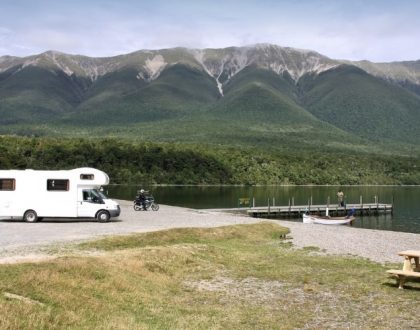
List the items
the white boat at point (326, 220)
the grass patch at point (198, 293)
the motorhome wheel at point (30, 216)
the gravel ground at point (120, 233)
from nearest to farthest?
the grass patch at point (198, 293) < the gravel ground at point (120, 233) < the motorhome wheel at point (30, 216) < the white boat at point (326, 220)

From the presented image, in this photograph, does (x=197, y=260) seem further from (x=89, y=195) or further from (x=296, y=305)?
(x=89, y=195)

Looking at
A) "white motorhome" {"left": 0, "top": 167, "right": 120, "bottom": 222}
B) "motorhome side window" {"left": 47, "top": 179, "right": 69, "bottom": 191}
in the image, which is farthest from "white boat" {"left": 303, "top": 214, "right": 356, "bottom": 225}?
"motorhome side window" {"left": 47, "top": 179, "right": 69, "bottom": 191}

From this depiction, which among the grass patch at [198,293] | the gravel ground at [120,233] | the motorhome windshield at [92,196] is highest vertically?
the motorhome windshield at [92,196]

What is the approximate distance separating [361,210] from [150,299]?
74.5 meters

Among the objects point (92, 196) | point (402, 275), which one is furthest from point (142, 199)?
point (402, 275)

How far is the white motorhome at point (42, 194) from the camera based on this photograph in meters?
40.5

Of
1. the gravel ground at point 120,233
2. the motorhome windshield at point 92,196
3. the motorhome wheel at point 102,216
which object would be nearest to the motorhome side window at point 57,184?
the motorhome windshield at point 92,196

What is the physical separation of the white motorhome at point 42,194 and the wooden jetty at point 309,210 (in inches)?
1258

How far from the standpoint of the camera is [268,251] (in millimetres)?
28828

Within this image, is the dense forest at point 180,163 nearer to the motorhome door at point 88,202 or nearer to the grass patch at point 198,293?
the motorhome door at point 88,202

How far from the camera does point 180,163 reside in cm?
16350

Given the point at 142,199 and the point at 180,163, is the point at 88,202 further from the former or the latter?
the point at 180,163

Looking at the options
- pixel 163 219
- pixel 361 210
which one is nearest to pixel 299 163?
pixel 361 210

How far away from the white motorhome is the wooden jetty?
32.0 meters
